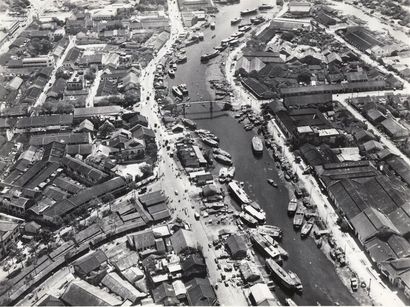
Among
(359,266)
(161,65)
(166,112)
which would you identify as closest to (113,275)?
(359,266)

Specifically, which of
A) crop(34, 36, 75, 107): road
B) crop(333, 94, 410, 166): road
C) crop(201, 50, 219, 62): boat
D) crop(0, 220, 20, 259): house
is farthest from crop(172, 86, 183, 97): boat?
crop(0, 220, 20, 259): house

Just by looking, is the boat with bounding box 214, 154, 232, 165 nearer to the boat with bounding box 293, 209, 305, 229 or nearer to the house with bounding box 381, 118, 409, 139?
the boat with bounding box 293, 209, 305, 229

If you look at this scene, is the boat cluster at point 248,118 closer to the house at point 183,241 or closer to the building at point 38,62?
the house at point 183,241

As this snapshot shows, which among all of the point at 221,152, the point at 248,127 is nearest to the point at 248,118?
the point at 248,127

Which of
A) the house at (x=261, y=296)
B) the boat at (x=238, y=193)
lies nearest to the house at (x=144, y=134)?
the boat at (x=238, y=193)

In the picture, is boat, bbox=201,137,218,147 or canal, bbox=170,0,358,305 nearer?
canal, bbox=170,0,358,305

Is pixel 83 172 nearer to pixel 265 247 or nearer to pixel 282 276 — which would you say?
pixel 265 247

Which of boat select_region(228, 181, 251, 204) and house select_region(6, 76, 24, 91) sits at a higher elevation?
house select_region(6, 76, 24, 91)
